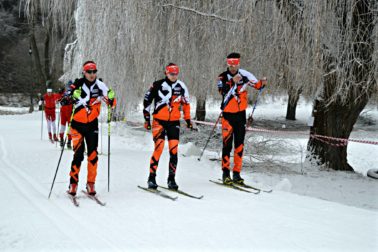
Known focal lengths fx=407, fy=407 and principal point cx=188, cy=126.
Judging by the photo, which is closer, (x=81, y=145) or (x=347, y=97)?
(x=81, y=145)

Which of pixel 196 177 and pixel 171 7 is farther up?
pixel 171 7

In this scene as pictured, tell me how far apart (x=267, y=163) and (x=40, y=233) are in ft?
20.7

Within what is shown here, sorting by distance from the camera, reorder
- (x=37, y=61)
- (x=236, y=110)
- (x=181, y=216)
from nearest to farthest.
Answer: (x=181, y=216), (x=236, y=110), (x=37, y=61)

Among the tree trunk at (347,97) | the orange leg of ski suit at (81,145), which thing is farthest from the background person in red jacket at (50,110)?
the tree trunk at (347,97)

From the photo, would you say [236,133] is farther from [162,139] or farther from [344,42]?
[344,42]

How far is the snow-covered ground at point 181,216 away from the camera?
3.77m

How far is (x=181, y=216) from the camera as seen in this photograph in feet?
15.2

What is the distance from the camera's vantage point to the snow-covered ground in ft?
12.4

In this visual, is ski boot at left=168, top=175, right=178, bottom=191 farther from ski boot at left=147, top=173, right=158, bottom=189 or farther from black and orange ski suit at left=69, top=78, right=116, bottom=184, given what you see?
black and orange ski suit at left=69, top=78, right=116, bottom=184

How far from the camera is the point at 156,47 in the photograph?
8.84 metres

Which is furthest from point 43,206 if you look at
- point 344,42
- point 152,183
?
point 344,42

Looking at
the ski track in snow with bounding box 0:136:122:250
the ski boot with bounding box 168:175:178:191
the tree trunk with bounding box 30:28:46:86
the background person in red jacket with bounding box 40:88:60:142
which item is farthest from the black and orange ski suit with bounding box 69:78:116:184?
the tree trunk with bounding box 30:28:46:86

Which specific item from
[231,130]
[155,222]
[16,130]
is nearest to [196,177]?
[231,130]

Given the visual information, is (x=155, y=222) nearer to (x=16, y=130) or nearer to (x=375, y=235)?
(x=375, y=235)
